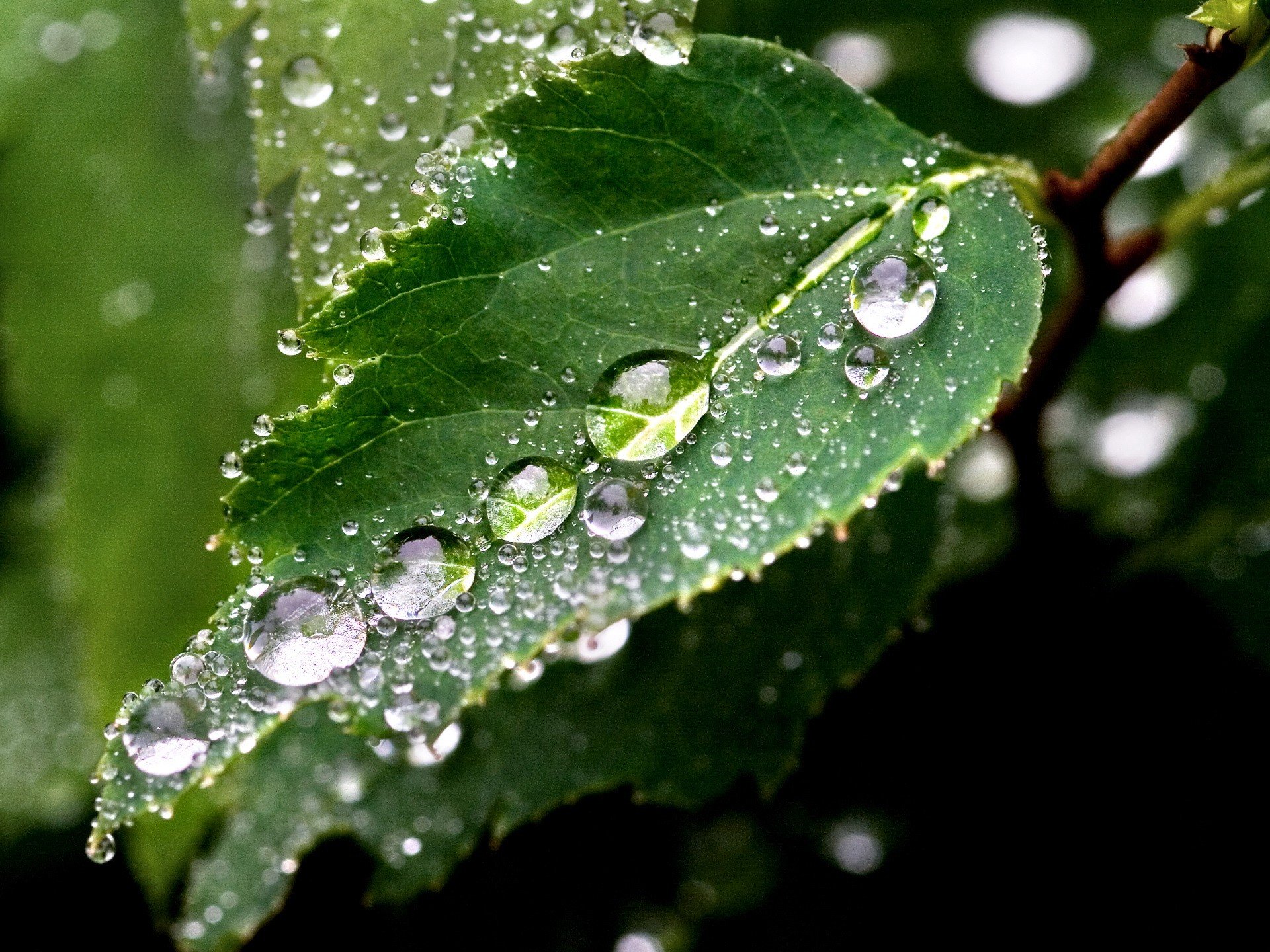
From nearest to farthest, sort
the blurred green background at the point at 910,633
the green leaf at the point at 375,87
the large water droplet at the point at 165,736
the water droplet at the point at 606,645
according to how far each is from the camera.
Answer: the large water droplet at the point at 165,736 → the green leaf at the point at 375,87 → the water droplet at the point at 606,645 → the blurred green background at the point at 910,633

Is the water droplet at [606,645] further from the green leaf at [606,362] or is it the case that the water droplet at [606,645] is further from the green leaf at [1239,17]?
the green leaf at [1239,17]

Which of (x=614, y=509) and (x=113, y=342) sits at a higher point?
(x=614, y=509)

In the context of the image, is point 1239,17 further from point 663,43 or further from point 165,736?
point 165,736

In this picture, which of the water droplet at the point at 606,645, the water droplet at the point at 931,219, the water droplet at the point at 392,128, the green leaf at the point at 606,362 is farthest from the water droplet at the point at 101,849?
the water droplet at the point at 931,219

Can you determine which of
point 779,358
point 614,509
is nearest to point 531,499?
point 614,509

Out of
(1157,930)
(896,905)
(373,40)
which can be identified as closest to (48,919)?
(896,905)

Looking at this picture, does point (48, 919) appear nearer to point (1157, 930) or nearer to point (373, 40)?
point (373, 40)
